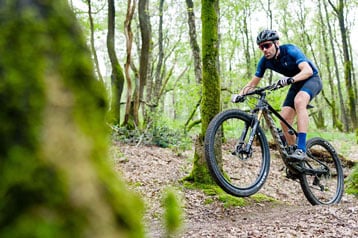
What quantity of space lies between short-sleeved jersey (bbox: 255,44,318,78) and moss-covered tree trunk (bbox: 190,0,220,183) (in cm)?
76

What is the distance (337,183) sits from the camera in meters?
6.55

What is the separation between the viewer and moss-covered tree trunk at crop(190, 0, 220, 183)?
5.80 meters

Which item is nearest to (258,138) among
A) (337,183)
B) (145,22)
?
(337,183)

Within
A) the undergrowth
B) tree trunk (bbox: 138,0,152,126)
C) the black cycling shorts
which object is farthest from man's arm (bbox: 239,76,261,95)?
tree trunk (bbox: 138,0,152,126)

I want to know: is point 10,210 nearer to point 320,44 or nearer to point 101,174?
point 101,174

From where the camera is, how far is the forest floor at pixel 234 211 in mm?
3877

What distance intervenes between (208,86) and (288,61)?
1.24 m

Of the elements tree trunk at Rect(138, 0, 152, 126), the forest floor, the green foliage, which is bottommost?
the forest floor

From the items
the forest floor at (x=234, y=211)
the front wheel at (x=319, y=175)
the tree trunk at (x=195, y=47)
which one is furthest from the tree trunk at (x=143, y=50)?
the front wheel at (x=319, y=175)

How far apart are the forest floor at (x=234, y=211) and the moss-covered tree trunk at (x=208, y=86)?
35cm

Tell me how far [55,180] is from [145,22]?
12320mm

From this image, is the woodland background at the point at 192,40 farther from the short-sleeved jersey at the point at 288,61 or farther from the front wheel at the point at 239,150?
the front wheel at the point at 239,150

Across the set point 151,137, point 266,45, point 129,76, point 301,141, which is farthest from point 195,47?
point 301,141

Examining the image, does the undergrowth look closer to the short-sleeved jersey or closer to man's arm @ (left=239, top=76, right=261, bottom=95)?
man's arm @ (left=239, top=76, right=261, bottom=95)
